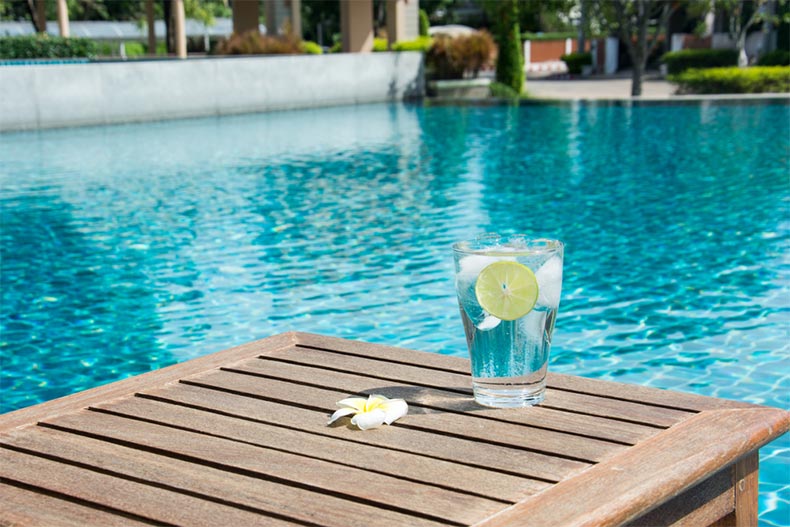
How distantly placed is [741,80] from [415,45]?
9.66 m

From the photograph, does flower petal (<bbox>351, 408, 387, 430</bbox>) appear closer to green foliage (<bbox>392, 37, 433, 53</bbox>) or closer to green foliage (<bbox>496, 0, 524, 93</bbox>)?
green foliage (<bbox>496, 0, 524, 93</bbox>)

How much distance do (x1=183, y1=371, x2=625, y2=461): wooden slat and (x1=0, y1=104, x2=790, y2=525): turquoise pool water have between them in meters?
2.03

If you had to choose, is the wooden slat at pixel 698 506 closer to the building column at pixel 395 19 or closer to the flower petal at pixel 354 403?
the flower petal at pixel 354 403

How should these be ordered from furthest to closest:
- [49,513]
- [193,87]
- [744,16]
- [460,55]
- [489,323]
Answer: [744,16] < [460,55] < [193,87] < [489,323] < [49,513]

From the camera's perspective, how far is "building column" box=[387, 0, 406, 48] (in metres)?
30.3

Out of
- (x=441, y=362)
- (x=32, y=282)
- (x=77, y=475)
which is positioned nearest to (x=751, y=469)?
(x=441, y=362)

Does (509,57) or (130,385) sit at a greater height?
(509,57)

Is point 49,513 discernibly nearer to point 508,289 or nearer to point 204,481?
point 204,481

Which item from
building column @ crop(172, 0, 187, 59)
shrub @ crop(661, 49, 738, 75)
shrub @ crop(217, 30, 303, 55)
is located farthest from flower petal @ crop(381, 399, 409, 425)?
shrub @ crop(661, 49, 738, 75)

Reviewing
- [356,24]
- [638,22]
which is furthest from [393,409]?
[356,24]

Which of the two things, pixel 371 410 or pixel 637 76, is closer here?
pixel 371 410

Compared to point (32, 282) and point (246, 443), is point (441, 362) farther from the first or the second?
point (32, 282)

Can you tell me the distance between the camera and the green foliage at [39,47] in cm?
2612

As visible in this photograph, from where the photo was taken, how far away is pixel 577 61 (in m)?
37.5
